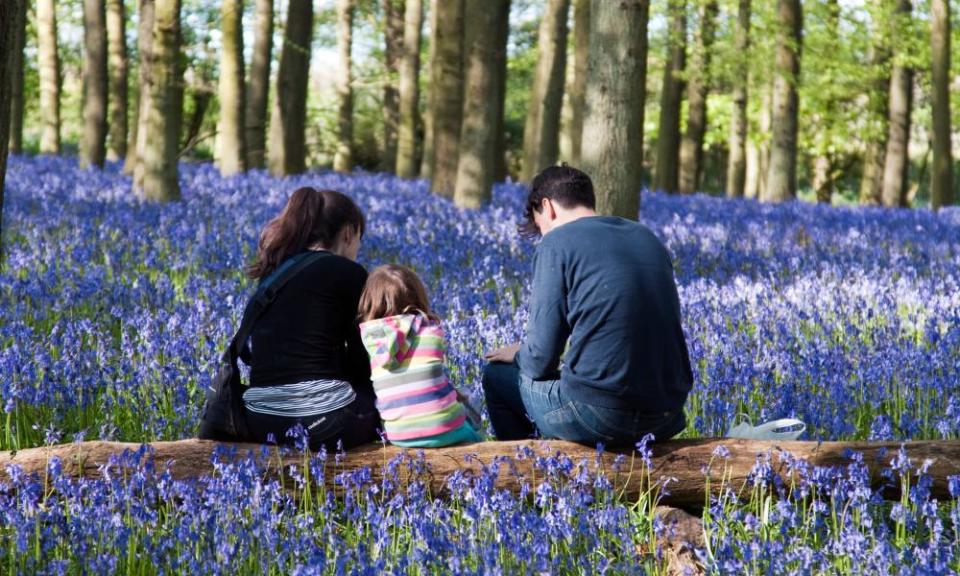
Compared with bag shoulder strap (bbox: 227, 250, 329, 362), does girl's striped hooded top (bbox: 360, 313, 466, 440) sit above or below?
below

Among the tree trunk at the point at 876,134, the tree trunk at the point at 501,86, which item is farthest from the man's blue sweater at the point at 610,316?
the tree trunk at the point at 876,134

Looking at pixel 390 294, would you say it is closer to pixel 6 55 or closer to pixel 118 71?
pixel 6 55

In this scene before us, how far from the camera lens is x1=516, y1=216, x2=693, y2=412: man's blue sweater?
174 inches

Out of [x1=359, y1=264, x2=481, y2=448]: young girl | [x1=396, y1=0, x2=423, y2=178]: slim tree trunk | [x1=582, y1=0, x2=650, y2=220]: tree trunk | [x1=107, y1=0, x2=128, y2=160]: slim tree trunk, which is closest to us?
[x1=359, y1=264, x2=481, y2=448]: young girl

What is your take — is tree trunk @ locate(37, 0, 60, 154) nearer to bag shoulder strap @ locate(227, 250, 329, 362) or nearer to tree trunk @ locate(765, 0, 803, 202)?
tree trunk @ locate(765, 0, 803, 202)

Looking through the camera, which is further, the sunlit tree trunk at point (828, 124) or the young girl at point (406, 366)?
the sunlit tree trunk at point (828, 124)

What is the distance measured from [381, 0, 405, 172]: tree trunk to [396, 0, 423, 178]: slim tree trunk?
4.15 meters

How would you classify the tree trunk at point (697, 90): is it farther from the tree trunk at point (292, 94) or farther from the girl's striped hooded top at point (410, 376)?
the girl's striped hooded top at point (410, 376)

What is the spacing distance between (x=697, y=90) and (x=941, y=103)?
716cm

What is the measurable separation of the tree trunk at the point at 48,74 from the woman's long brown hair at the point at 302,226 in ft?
69.6

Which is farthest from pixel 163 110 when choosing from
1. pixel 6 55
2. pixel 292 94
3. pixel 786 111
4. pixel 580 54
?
pixel 786 111

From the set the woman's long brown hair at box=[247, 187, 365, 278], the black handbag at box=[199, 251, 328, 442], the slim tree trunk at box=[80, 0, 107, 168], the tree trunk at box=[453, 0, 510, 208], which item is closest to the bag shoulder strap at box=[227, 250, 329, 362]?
the black handbag at box=[199, 251, 328, 442]

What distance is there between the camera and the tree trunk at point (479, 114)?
45.8ft

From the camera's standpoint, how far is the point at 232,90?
704 inches
